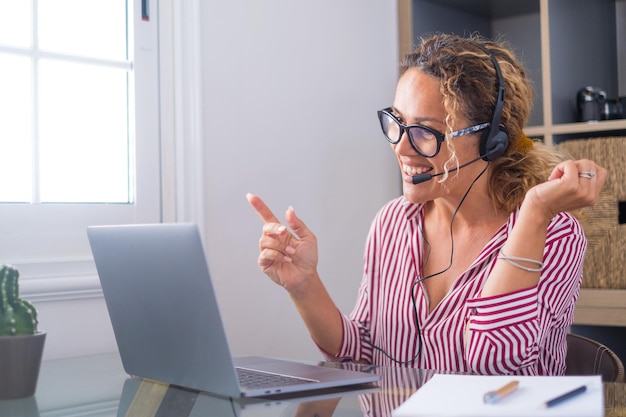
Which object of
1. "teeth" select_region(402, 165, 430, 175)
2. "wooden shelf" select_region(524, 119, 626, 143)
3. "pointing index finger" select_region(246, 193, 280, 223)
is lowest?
"pointing index finger" select_region(246, 193, 280, 223)

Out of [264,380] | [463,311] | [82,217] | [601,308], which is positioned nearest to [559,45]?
[601,308]

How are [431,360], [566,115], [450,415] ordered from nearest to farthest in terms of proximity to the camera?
1. [450,415]
2. [431,360]
3. [566,115]

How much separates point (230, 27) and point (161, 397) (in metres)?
1.32

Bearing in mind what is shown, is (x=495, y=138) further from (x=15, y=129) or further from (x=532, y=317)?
(x=15, y=129)

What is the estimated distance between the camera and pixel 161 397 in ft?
3.46

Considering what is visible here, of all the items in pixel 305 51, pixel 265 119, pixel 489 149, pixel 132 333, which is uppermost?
pixel 305 51

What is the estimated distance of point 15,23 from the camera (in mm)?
1827

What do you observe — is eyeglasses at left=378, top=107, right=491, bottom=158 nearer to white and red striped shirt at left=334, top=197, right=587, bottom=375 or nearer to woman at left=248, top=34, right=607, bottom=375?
woman at left=248, top=34, right=607, bottom=375

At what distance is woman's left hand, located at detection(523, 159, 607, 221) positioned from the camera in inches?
51.0

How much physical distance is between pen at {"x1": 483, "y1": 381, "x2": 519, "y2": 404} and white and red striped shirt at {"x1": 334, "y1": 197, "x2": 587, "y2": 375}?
437 mm

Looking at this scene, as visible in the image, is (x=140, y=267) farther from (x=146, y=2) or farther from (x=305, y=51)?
(x=305, y=51)

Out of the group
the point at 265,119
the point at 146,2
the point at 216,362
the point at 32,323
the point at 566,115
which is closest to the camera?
the point at 216,362

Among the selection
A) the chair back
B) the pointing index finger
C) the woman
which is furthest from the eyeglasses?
the chair back

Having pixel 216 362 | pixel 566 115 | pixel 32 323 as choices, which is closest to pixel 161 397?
pixel 216 362
